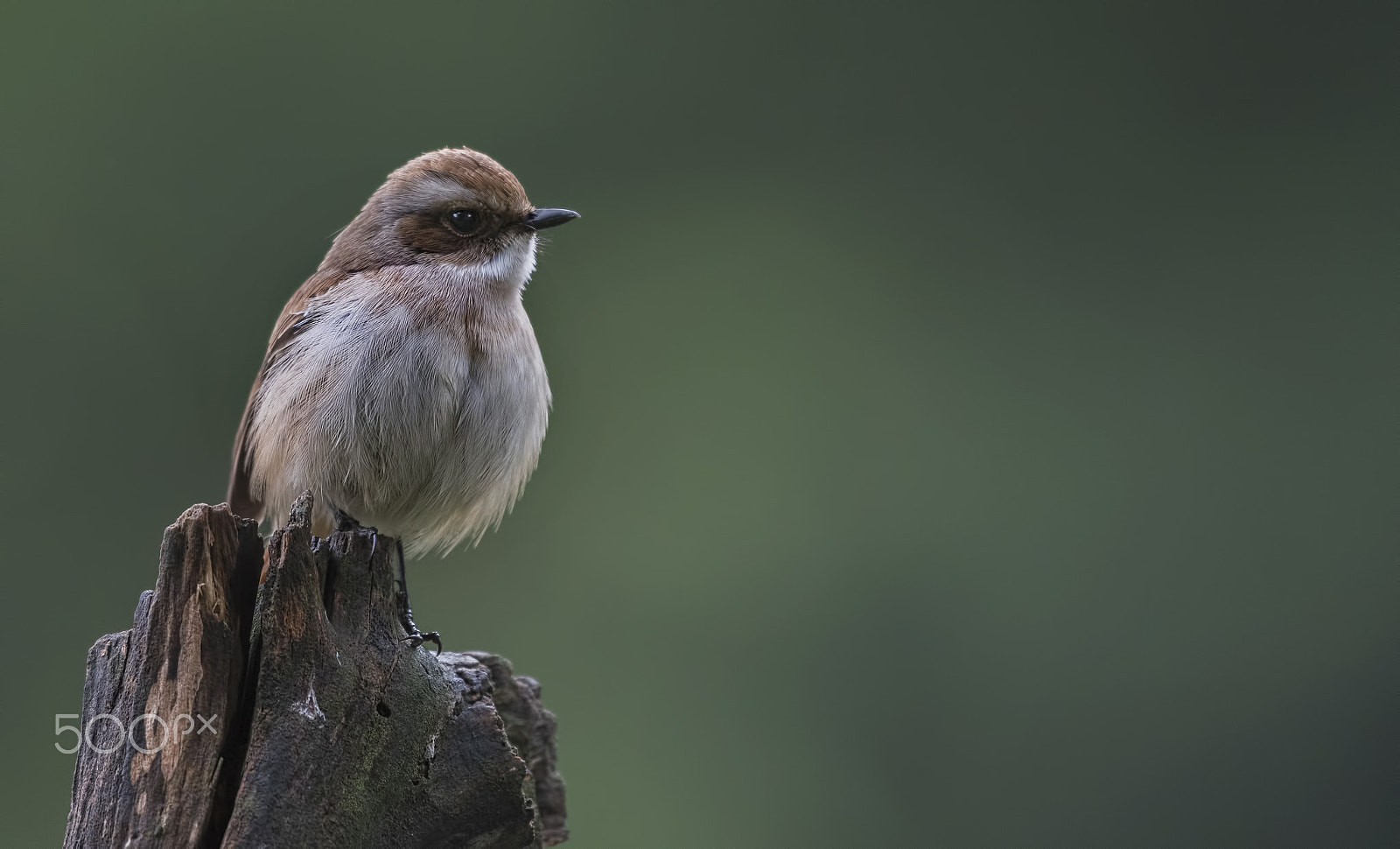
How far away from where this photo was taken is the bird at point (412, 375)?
5641mm

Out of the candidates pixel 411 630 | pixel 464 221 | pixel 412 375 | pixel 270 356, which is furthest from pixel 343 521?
pixel 464 221

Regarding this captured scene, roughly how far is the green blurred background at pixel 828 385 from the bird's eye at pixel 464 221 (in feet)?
10.4

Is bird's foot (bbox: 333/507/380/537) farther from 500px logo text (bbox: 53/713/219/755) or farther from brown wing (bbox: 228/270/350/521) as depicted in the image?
500px logo text (bbox: 53/713/219/755)

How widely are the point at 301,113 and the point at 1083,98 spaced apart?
27.5ft

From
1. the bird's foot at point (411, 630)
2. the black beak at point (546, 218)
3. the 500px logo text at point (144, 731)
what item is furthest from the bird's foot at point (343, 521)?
the 500px logo text at point (144, 731)

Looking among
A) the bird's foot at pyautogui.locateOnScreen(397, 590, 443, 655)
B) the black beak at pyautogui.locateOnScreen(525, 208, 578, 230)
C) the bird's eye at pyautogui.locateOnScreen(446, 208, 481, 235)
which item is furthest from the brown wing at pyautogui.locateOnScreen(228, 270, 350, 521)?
the bird's foot at pyautogui.locateOnScreen(397, 590, 443, 655)

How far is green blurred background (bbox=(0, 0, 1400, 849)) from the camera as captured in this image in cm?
1145

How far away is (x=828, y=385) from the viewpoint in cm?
1345

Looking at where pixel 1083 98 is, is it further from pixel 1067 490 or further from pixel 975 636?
pixel 975 636

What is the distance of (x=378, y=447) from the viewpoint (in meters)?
5.64

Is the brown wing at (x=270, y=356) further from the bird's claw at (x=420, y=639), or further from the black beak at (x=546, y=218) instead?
the bird's claw at (x=420, y=639)

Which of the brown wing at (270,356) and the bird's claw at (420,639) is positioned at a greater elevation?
the brown wing at (270,356)

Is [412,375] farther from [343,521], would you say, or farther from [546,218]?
[546,218]

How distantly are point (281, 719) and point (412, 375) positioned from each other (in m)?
2.01
